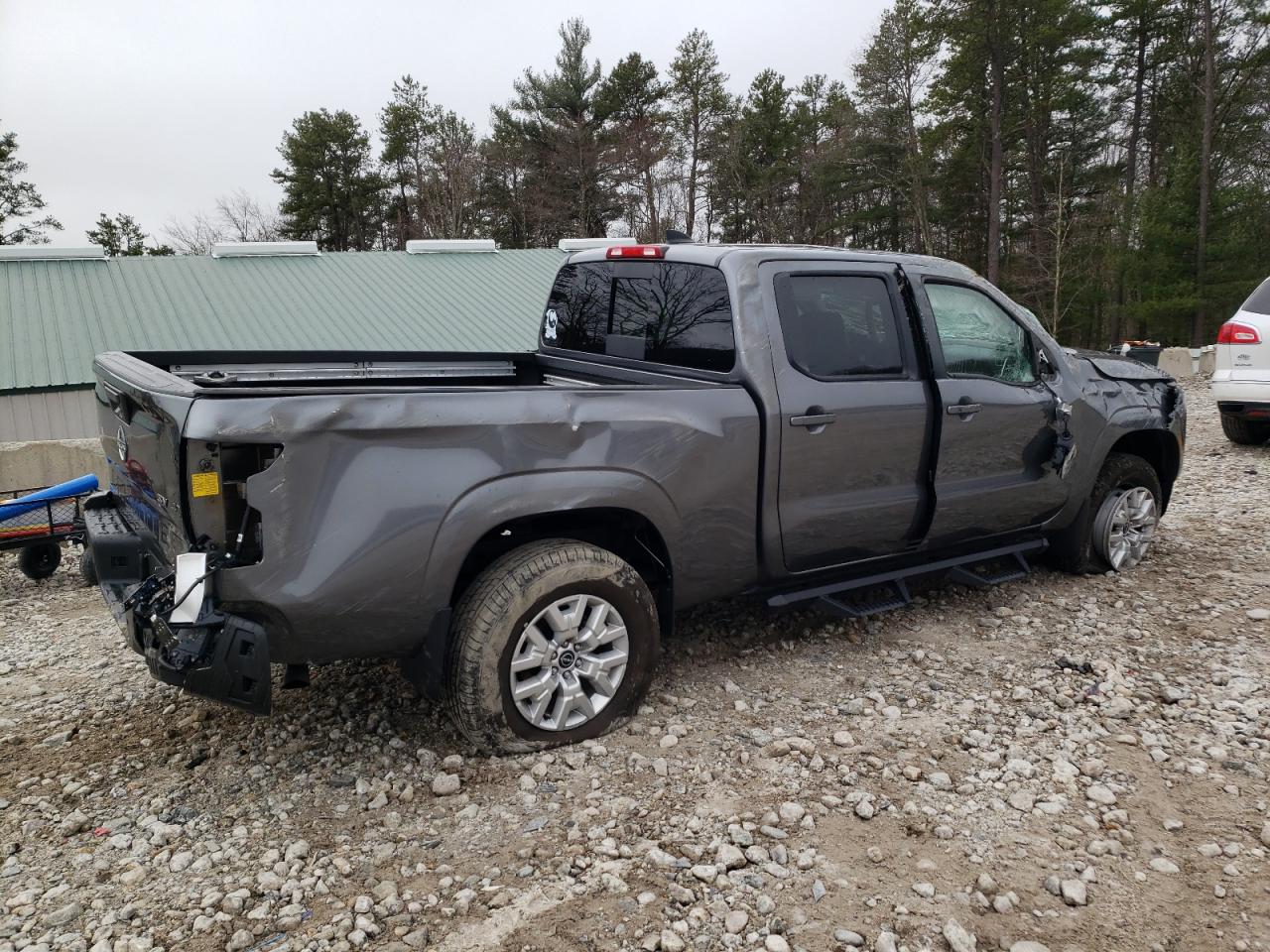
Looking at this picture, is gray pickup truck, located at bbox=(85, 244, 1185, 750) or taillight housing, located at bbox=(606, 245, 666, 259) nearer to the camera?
gray pickup truck, located at bbox=(85, 244, 1185, 750)

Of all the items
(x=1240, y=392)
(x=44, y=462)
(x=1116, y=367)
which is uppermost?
(x=1116, y=367)

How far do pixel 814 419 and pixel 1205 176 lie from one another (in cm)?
2685

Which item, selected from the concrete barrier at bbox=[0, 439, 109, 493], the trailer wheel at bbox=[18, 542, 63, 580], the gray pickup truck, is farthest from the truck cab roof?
the concrete barrier at bbox=[0, 439, 109, 493]

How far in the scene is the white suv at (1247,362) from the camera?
338 inches

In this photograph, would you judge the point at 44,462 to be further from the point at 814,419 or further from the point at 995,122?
the point at 995,122

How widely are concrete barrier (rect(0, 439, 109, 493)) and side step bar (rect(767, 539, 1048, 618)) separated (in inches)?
273

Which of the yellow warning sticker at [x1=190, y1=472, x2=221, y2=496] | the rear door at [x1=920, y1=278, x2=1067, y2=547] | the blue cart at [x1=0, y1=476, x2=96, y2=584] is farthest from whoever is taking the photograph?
the blue cart at [x1=0, y1=476, x2=96, y2=584]

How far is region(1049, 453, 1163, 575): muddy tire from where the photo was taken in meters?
5.20

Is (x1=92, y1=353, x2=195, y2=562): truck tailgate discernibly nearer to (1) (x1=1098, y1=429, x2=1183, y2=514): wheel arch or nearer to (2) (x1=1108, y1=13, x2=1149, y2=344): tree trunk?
(1) (x1=1098, y1=429, x2=1183, y2=514): wheel arch

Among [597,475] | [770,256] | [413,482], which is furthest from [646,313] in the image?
[413,482]

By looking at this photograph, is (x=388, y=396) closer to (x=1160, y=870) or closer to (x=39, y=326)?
(x=1160, y=870)

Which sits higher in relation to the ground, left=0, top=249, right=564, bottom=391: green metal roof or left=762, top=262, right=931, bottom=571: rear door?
left=0, top=249, right=564, bottom=391: green metal roof

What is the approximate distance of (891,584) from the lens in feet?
15.1

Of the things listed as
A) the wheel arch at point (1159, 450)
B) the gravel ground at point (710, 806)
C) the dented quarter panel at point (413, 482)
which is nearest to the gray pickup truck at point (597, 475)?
the dented quarter panel at point (413, 482)
